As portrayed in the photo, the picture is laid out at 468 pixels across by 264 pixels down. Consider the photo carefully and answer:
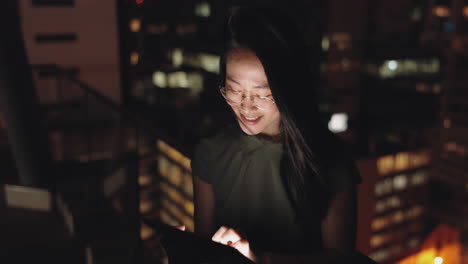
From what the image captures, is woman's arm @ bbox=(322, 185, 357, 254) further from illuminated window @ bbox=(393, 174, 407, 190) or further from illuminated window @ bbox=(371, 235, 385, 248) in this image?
illuminated window @ bbox=(371, 235, 385, 248)

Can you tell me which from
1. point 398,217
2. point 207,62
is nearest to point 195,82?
point 207,62

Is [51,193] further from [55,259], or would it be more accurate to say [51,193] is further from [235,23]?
[235,23]

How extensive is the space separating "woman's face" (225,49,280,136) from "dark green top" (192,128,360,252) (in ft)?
0.29

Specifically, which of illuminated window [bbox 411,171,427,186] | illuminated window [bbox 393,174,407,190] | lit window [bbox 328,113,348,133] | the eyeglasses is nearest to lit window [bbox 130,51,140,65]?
lit window [bbox 328,113,348,133]

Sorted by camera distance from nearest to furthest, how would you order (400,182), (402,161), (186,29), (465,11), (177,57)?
(402,161)
(400,182)
(186,29)
(465,11)
(177,57)

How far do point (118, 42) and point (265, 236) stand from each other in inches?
639

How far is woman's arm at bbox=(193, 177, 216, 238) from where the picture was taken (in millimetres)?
1408

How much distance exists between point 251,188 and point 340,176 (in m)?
0.28

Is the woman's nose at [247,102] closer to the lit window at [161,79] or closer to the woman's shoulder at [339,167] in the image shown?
the woman's shoulder at [339,167]

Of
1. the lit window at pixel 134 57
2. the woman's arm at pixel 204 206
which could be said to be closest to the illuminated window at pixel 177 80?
the lit window at pixel 134 57

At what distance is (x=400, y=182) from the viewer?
149 feet

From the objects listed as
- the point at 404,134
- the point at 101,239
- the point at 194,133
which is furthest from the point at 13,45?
the point at 404,134

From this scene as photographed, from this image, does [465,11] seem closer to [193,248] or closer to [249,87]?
[249,87]

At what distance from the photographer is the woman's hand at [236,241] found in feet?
3.70
